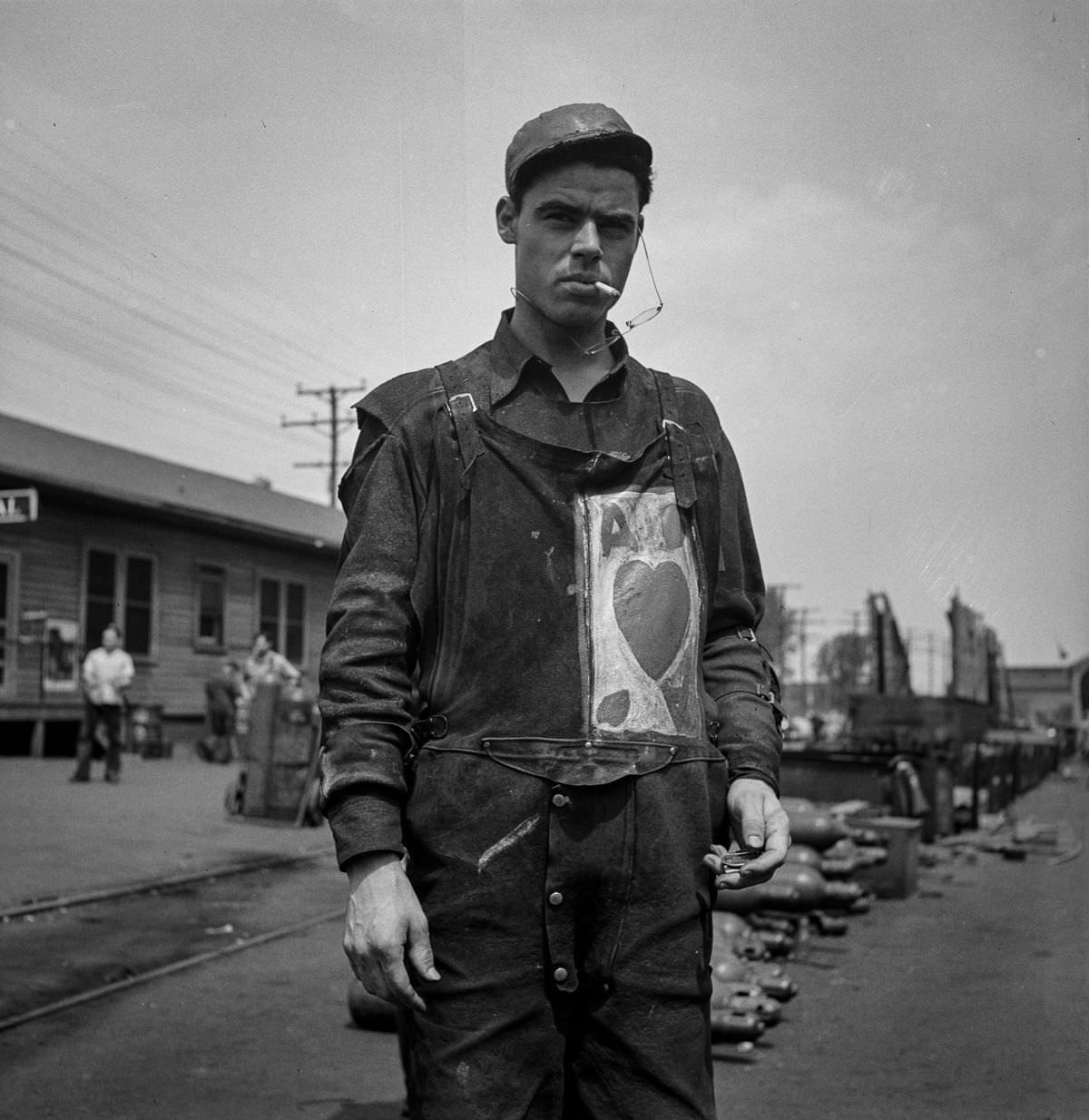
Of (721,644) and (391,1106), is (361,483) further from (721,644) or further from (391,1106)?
(391,1106)

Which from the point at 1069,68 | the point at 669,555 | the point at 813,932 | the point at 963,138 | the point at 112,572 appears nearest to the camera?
the point at 669,555

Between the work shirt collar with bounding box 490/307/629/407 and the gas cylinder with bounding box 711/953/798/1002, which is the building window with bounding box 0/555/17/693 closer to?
the gas cylinder with bounding box 711/953/798/1002

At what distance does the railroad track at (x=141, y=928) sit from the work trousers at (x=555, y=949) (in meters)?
3.73

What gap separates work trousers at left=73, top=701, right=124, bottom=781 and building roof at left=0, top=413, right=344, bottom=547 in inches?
186

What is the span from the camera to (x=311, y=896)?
8.57 m

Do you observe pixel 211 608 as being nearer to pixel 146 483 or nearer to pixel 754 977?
pixel 146 483

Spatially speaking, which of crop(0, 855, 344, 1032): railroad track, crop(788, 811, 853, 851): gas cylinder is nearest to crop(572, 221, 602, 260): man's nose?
crop(0, 855, 344, 1032): railroad track

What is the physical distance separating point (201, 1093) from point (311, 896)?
13.3 ft

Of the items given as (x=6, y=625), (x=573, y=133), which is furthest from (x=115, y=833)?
(x=6, y=625)

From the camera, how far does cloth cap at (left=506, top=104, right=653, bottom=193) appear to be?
2273mm

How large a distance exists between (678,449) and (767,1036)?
3981 mm

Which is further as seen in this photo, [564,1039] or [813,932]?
[813,932]

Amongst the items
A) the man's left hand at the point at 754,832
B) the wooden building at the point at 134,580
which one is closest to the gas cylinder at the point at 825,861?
the man's left hand at the point at 754,832

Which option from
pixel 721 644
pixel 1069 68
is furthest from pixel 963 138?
pixel 721 644
